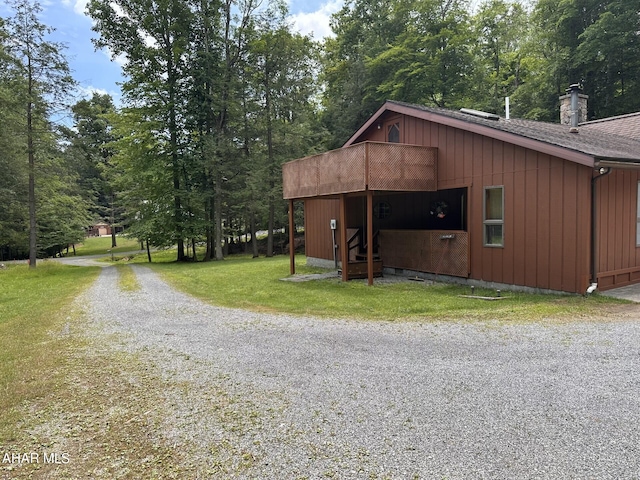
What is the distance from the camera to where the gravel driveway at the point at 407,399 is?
2.49 metres

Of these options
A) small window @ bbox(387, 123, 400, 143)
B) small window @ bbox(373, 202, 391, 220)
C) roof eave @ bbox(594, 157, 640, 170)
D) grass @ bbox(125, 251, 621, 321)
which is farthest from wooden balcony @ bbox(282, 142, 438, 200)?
roof eave @ bbox(594, 157, 640, 170)

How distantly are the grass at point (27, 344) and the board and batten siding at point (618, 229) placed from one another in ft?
28.8

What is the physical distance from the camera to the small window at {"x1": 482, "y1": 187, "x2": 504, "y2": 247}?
8.77 meters

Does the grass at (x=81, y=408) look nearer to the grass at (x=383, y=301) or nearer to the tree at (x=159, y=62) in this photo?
the grass at (x=383, y=301)

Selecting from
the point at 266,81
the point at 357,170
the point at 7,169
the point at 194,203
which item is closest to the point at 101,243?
the point at 7,169

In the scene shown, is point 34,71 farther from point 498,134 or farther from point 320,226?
point 498,134

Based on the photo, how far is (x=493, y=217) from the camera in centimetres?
895

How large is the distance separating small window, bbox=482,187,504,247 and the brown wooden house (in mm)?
26

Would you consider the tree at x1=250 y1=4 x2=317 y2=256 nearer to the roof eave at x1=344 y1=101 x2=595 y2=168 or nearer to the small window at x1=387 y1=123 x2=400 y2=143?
the small window at x1=387 y1=123 x2=400 y2=143

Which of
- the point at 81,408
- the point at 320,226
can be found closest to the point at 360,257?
the point at 320,226

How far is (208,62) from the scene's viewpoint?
880 inches

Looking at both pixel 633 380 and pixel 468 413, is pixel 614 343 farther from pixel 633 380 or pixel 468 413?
pixel 468 413

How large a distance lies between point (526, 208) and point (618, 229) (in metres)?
1.75

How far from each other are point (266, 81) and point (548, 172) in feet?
62.7
